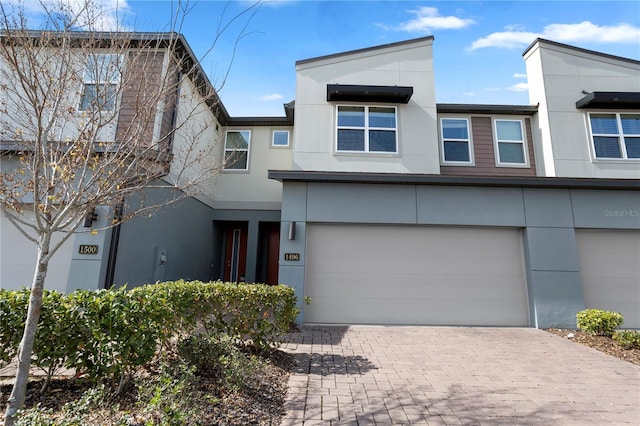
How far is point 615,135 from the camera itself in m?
9.05

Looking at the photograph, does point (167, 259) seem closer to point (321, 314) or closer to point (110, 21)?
point (321, 314)

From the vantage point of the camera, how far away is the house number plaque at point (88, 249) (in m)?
6.37

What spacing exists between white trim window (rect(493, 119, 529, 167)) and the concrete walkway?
5.03m

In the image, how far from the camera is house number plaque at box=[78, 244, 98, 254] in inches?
251

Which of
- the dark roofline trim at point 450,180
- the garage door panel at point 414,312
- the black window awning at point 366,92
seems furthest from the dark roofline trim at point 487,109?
the garage door panel at point 414,312

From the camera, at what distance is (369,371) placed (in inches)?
187

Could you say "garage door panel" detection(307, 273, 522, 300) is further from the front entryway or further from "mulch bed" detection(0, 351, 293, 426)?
"mulch bed" detection(0, 351, 293, 426)

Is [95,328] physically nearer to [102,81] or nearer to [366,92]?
[102,81]

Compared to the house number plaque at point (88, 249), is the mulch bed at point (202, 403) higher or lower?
lower

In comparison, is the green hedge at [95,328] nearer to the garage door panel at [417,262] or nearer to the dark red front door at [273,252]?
the garage door panel at [417,262]

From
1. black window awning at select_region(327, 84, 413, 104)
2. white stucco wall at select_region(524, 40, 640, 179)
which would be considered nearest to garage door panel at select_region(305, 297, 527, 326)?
white stucco wall at select_region(524, 40, 640, 179)

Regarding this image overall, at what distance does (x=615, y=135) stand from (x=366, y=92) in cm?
725

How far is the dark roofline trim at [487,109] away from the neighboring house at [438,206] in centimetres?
7

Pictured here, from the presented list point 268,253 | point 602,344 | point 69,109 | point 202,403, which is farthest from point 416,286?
point 69,109
